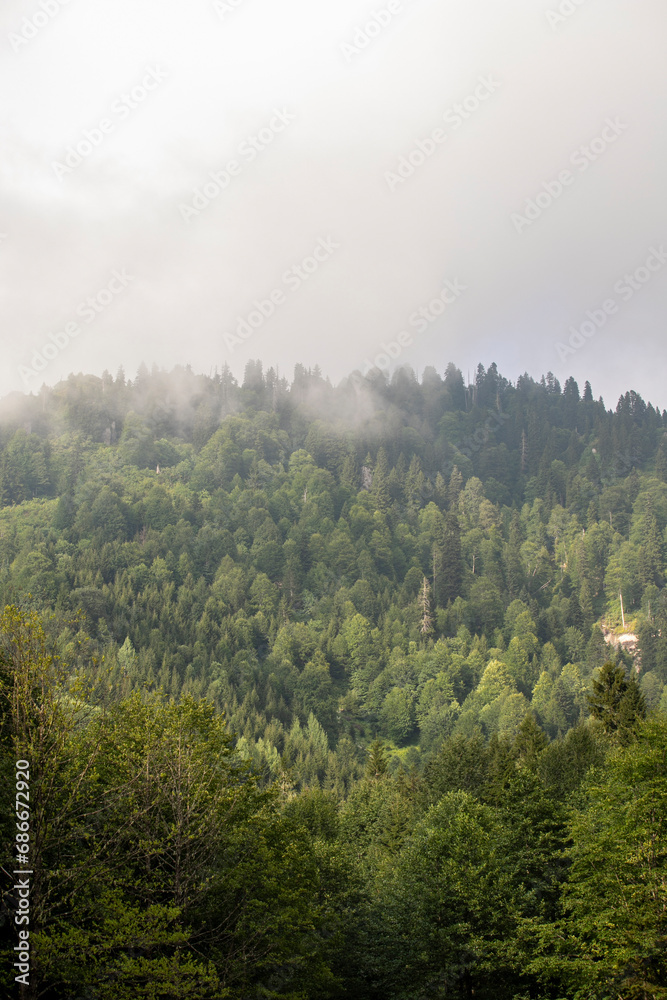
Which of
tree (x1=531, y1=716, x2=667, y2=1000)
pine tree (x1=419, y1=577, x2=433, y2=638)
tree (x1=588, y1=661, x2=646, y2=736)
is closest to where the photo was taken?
tree (x1=531, y1=716, x2=667, y2=1000)


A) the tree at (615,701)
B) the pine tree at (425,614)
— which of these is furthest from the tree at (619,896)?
the pine tree at (425,614)

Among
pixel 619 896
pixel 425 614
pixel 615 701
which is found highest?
pixel 425 614

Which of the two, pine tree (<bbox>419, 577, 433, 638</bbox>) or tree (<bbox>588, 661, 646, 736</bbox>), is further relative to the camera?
pine tree (<bbox>419, 577, 433, 638</bbox>)

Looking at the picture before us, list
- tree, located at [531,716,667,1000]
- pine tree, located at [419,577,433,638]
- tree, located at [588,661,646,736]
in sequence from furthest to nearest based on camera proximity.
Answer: pine tree, located at [419,577,433,638] < tree, located at [588,661,646,736] < tree, located at [531,716,667,1000]

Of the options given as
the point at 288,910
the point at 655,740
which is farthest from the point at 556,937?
the point at 288,910

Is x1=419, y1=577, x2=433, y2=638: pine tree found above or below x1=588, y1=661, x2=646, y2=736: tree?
above

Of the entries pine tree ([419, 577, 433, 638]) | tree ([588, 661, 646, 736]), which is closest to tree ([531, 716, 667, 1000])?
tree ([588, 661, 646, 736])

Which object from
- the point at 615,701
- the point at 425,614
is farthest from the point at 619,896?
the point at 425,614

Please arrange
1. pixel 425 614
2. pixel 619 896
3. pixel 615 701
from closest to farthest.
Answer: pixel 619 896 → pixel 615 701 → pixel 425 614

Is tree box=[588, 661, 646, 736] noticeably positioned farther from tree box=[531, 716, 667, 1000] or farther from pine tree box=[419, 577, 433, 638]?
pine tree box=[419, 577, 433, 638]

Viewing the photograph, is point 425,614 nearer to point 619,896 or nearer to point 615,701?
point 615,701

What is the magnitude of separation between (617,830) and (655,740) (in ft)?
15.6

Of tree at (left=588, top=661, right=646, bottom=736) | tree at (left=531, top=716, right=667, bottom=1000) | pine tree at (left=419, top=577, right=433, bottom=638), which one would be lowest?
tree at (left=531, top=716, right=667, bottom=1000)

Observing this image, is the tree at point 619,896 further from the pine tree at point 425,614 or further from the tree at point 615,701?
the pine tree at point 425,614
